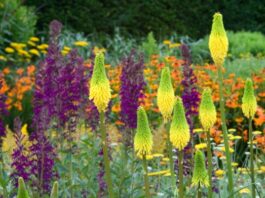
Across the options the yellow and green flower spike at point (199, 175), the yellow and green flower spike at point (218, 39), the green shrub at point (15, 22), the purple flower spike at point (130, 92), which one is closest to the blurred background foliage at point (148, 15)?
the green shrub at point (15, 22)

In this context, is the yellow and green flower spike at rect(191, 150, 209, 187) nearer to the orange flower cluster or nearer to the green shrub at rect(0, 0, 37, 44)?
the orange flower cluster

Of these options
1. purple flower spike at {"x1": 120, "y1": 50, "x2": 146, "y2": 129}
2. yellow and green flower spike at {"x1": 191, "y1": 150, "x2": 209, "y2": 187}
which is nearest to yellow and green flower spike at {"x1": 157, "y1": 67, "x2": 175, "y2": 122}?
yellow and green flower spike at {"x1": 191, "y1": 150, "x2": 209, "y2": 187}

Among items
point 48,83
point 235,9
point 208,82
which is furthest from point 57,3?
point 48,83

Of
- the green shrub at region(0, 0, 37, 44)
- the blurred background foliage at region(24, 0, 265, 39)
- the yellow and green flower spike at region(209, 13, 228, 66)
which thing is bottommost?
the yellow and green flower spike at region(209, 13, 228, 66)

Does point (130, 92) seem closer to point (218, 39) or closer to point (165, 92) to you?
point (218, 39)

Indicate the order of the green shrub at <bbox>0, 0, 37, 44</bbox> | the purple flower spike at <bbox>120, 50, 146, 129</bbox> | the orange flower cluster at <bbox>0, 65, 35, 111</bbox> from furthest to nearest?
the green shrub at <bbox>0, 0, 37, 44</bbox>, the orange flower cluster at <bbox>0, 65, 35, 111</bbox>, the purple flower spike at <bbox>120, 50, 146, 129</bbox>

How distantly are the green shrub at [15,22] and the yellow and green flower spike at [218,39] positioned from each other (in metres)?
7.95

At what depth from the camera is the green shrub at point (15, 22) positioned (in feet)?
34.6

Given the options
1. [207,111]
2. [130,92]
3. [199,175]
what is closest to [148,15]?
[130,92]

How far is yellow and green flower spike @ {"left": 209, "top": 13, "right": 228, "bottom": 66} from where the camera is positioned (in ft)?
8.63

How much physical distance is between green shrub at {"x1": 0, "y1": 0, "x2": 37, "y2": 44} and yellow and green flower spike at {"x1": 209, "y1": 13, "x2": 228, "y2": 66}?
26.1ft

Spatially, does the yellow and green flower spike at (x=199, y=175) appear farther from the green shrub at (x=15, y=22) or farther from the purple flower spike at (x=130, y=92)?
the green shrub at (x=15, y=22)

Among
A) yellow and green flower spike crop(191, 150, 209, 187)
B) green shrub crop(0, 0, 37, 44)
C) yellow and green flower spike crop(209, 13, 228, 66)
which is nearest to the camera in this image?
yellow and green flower spike crop(191, 150, 209, 187)

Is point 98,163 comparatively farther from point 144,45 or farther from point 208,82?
A: point 144,45
